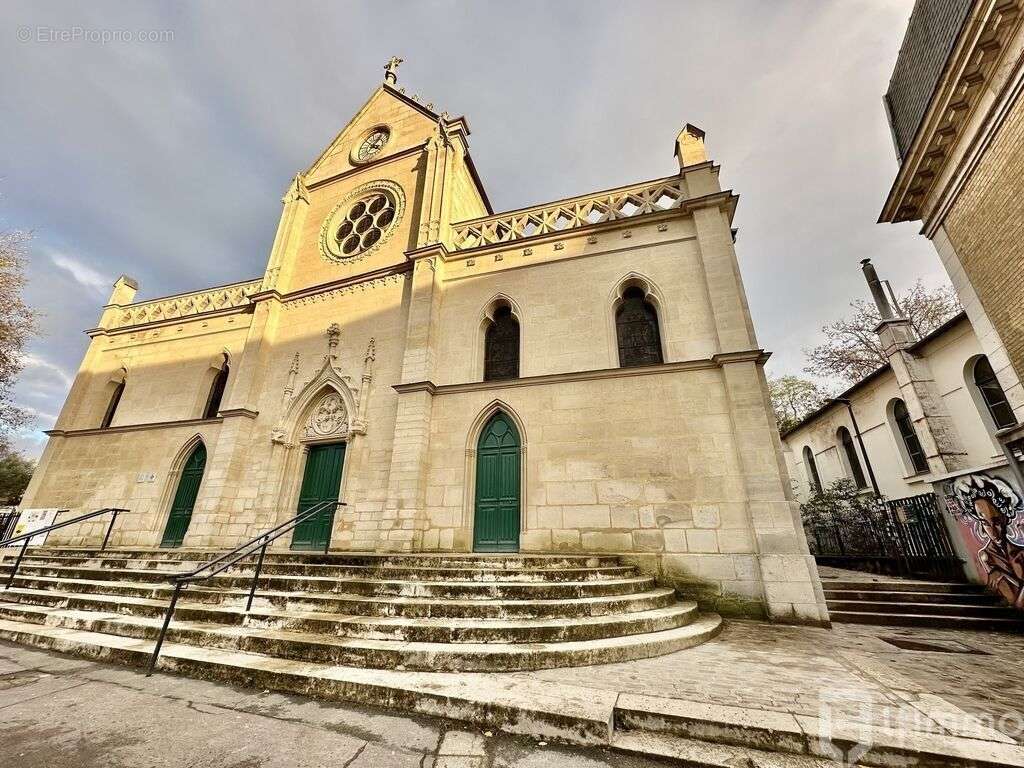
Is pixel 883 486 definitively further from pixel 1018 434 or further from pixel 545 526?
pixel 545 526

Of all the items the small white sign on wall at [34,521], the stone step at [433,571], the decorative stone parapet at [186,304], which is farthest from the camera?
the decorative stone parapet at [186,304]

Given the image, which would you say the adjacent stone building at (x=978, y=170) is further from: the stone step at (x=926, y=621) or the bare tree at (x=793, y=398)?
the bare tree at (x=793, y=398)

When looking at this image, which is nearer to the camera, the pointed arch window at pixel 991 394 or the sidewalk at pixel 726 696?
the sidewalk at pixel 726 696

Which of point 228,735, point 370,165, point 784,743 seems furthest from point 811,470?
point 370,165

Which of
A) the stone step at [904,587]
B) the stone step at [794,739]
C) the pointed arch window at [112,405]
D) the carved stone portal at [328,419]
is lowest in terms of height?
the stone step at [794,739]

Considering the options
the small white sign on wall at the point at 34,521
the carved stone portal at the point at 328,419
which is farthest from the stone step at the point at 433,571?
the small white sign on wall at the point at 34,521

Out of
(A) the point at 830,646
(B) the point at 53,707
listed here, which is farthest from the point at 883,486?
(B) the point at 53,707

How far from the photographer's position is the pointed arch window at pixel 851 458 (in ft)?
48.7

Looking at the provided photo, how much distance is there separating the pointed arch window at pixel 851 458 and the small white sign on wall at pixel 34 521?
84.4ft

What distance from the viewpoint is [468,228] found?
1072cm

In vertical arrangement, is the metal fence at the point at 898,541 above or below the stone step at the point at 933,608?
above

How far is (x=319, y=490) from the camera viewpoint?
916cm

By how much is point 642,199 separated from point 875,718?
374 inches

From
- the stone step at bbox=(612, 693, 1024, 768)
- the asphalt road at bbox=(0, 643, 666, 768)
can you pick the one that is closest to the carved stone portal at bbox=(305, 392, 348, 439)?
the asphalt road at bbox=(0, 643, 666, 768)
